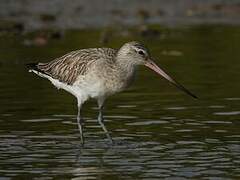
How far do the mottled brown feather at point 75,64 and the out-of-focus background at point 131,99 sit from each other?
0.67m

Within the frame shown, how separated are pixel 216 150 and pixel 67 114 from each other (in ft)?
10.4

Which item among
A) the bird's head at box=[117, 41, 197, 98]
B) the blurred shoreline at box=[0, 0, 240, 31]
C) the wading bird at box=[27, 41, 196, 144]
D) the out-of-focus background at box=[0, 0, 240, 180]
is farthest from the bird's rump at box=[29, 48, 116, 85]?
the blurred shoreline at box=[0, 0, 240, 31]

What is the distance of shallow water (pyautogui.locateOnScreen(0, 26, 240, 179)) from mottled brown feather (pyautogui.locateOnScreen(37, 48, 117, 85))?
677mm

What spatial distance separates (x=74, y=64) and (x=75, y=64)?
2 centimetres

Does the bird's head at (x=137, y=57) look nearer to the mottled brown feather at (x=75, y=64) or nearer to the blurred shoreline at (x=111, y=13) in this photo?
the mottled brown feather at (x=75, y=64)

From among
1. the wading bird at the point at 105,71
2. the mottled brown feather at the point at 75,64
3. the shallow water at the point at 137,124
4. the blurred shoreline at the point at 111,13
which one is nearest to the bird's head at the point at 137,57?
the wading bird at the point at 105,71

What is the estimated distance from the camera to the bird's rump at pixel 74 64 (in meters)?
12.5

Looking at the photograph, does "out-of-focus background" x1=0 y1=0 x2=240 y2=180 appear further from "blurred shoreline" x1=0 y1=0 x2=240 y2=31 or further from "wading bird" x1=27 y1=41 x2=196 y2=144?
"wading bird" x1=27 y1=41 x2=196 y2=144

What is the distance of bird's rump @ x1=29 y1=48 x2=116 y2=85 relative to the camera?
1247 centimetres

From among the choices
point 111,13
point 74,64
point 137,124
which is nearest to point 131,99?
point 137,124

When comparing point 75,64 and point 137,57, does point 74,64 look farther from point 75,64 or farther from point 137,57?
point 137,57

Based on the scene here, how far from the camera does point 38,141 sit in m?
11.9

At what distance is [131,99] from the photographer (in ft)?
48.3

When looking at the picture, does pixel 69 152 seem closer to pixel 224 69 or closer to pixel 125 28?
pixel 224 69
